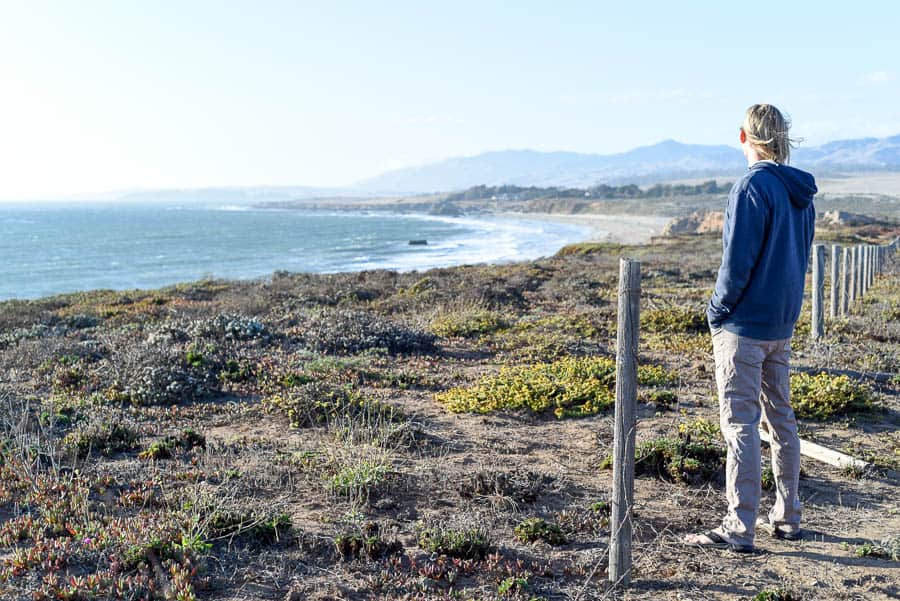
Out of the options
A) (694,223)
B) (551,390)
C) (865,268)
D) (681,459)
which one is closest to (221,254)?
(694,223)

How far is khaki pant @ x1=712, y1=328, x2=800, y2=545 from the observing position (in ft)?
13.0

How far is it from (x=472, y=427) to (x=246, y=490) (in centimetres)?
240

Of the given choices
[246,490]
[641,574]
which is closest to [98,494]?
[246,490]

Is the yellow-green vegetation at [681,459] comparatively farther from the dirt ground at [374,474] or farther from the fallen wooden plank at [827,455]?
the fallen wooden plank at [827,455]

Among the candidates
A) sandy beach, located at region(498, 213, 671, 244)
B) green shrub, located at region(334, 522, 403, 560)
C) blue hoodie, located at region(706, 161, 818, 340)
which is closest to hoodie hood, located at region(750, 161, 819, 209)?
blue hoodie, located at region(706, 161, 818, 340)

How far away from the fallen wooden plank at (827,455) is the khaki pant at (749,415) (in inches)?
47.2

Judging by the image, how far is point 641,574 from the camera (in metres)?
4.02

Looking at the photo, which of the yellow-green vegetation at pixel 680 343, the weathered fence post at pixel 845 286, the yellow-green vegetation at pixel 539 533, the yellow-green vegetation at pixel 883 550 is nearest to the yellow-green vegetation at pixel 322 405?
the yellow-green vegetation at pixel 539 533

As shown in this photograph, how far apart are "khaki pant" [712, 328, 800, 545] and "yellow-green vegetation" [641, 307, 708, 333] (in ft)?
23.2

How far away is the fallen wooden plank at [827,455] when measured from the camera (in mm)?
5547

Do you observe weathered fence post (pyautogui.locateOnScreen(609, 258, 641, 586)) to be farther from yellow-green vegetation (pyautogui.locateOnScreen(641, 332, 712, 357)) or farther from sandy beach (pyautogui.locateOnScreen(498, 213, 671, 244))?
sandy beach (pyautogui.locateOnScreen(498, 213, 671, 244))

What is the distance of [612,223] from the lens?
98.3 metres

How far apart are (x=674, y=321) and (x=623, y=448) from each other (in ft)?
26.4

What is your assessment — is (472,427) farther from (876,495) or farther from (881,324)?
(881,324)
